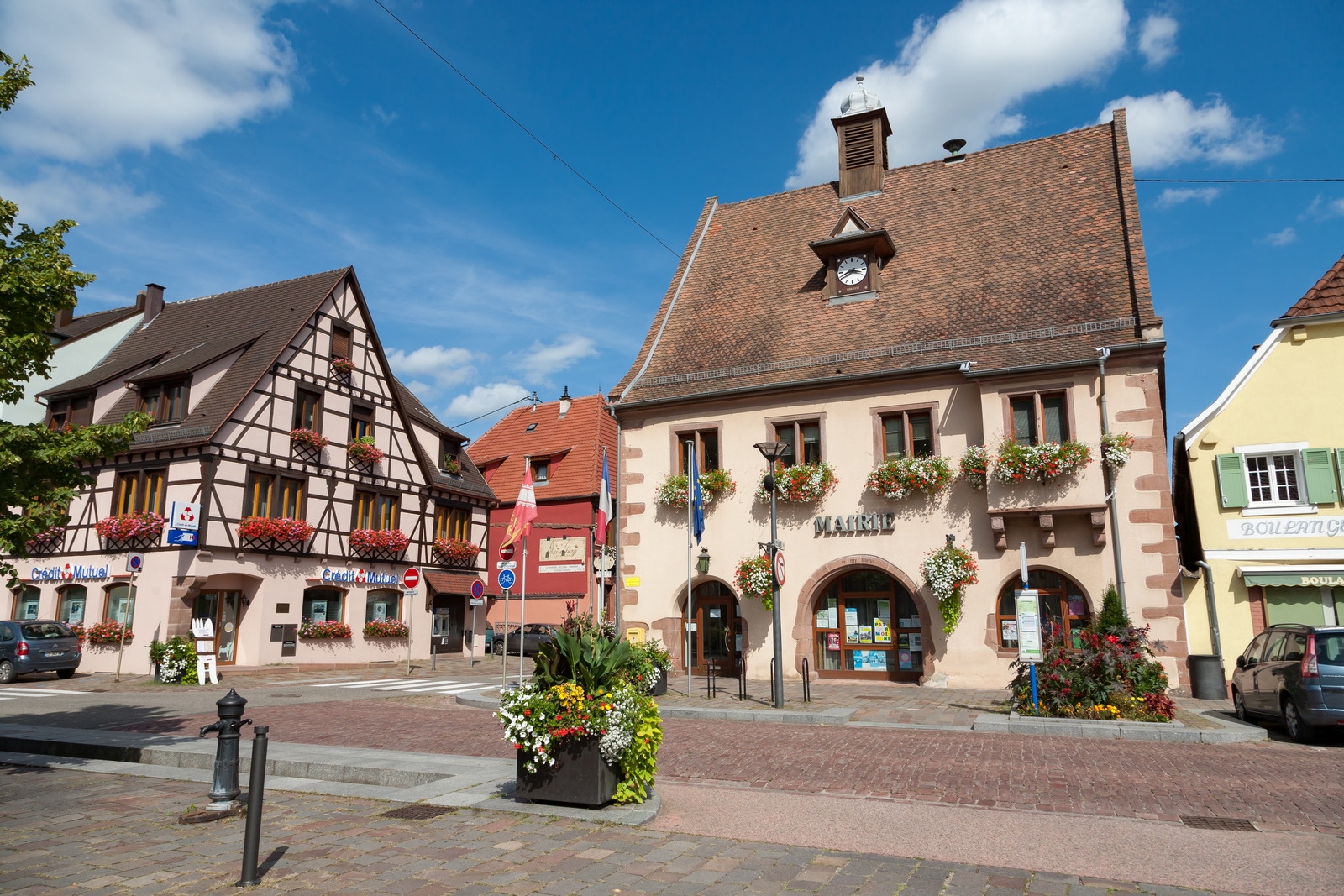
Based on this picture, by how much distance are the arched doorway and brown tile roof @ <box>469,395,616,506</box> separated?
19014 mm

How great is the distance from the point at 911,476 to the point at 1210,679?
662cm

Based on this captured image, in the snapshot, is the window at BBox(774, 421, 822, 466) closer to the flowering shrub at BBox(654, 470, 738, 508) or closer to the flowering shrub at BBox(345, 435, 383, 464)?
the flowering shrub at BBox(654, 470, 738, 508)

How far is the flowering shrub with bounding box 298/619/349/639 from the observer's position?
27531 millimetres

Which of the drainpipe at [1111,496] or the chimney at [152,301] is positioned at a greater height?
the chimney at [152,301]

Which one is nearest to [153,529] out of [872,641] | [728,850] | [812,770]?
[872,641]

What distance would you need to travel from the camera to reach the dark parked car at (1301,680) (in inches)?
459

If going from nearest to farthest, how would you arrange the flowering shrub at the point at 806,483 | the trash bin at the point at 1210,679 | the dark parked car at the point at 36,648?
1. the trash bin at the point at 1210,679
2. the flowering shrub at the point at 806,483
3. the dark parked car at the point at 36,648

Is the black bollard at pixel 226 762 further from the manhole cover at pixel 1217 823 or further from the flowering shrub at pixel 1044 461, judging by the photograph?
the flowering shrub at pixel 1044 461

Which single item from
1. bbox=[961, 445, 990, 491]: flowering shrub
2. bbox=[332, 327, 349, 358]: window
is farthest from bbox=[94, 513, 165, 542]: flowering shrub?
bbox=[961, 445, 990, 491]: flowering shrub

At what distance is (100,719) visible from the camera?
14328 mm

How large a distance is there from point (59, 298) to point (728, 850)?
29.4 ft

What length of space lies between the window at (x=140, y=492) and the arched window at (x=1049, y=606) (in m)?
22.6

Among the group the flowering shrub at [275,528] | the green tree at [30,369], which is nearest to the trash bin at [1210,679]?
the green tree at [30,369]

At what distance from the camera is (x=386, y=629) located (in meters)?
30.3
